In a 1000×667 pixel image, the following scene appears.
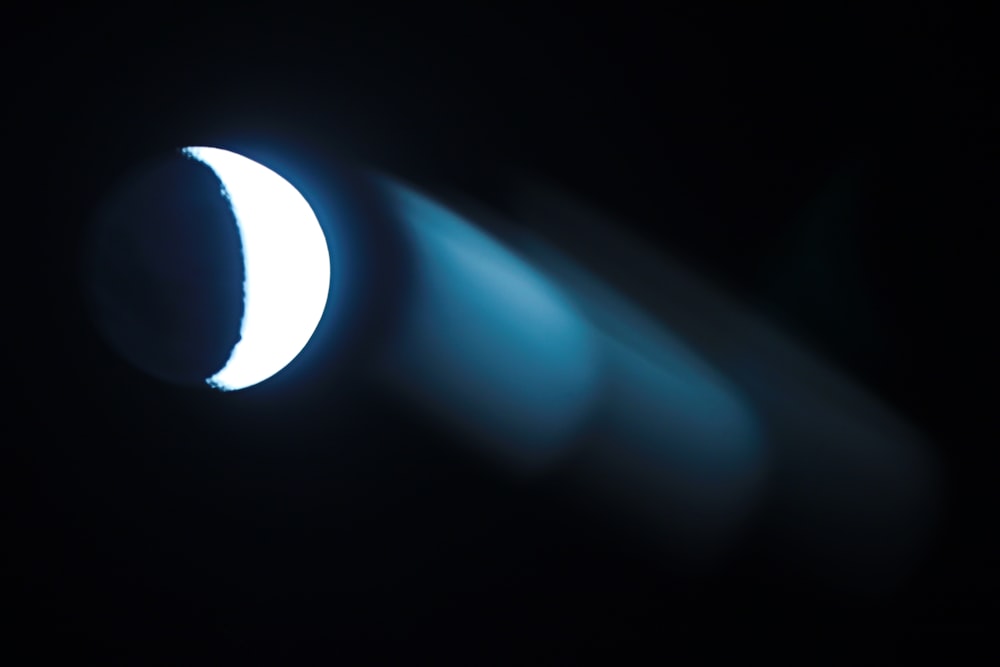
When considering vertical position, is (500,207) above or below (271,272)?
above

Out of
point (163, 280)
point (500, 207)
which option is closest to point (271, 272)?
point (163, 280)

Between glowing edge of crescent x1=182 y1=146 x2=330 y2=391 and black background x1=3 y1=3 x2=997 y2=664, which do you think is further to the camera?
glowing edge of crescent x1=182 y1=146 x2=330 y2=391

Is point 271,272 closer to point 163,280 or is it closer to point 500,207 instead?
point 163,280

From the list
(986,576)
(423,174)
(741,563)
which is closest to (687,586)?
(741,563)

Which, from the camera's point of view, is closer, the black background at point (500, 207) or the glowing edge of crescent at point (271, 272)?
the black background at point (500, 207)

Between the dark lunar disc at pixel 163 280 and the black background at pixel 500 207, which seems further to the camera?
the dark lunar disc at pixel 163 280
